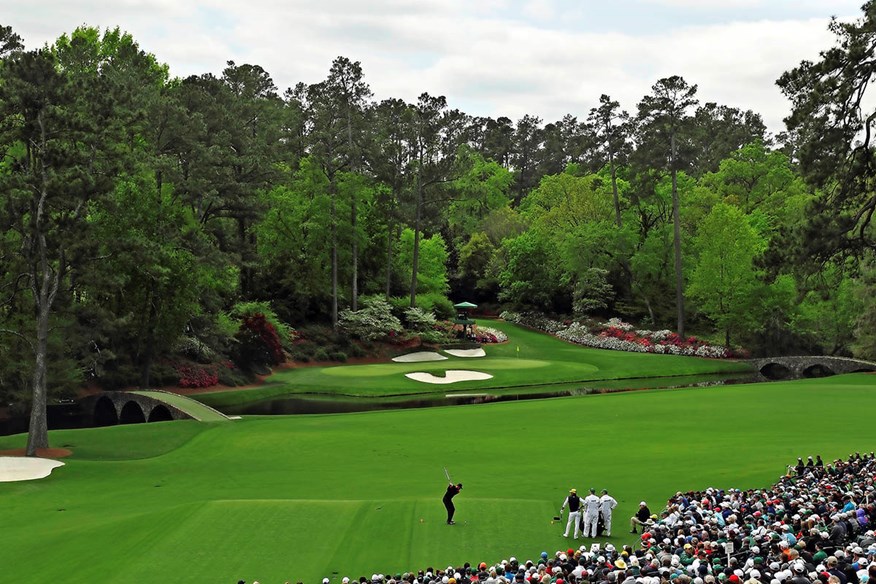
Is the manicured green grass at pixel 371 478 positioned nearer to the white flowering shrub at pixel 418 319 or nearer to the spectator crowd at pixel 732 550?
the spectator crowd at pixel 732 550

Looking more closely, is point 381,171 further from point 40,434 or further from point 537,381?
point 40,434

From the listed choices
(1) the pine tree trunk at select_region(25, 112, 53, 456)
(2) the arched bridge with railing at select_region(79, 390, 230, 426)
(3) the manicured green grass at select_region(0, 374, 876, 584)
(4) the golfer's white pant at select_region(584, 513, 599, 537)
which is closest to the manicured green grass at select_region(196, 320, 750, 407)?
(2) the arched bridge with railing at select_region(79, 390, 230, 426)

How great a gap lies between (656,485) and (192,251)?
126 ft

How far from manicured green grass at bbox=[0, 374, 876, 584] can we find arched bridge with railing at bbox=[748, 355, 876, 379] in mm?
18672

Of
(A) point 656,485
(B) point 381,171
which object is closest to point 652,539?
(A) point 656,485

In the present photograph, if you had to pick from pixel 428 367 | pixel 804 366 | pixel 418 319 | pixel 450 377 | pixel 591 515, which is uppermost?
pixel 418 319

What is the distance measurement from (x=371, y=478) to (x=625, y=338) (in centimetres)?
5617

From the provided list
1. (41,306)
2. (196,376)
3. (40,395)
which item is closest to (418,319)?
(196,376)

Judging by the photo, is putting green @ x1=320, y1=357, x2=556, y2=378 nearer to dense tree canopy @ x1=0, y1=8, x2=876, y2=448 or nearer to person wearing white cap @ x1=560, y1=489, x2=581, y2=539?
dense tree canopy @ x1=0, y1=8, x2=876, y2=448

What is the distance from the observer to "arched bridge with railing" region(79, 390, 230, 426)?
44.0m

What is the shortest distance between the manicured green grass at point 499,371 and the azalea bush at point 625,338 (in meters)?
2.63

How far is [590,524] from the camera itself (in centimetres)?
1903

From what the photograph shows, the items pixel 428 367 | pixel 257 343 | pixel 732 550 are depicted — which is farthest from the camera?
pixel 428 367

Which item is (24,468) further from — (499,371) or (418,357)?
(418,357)
